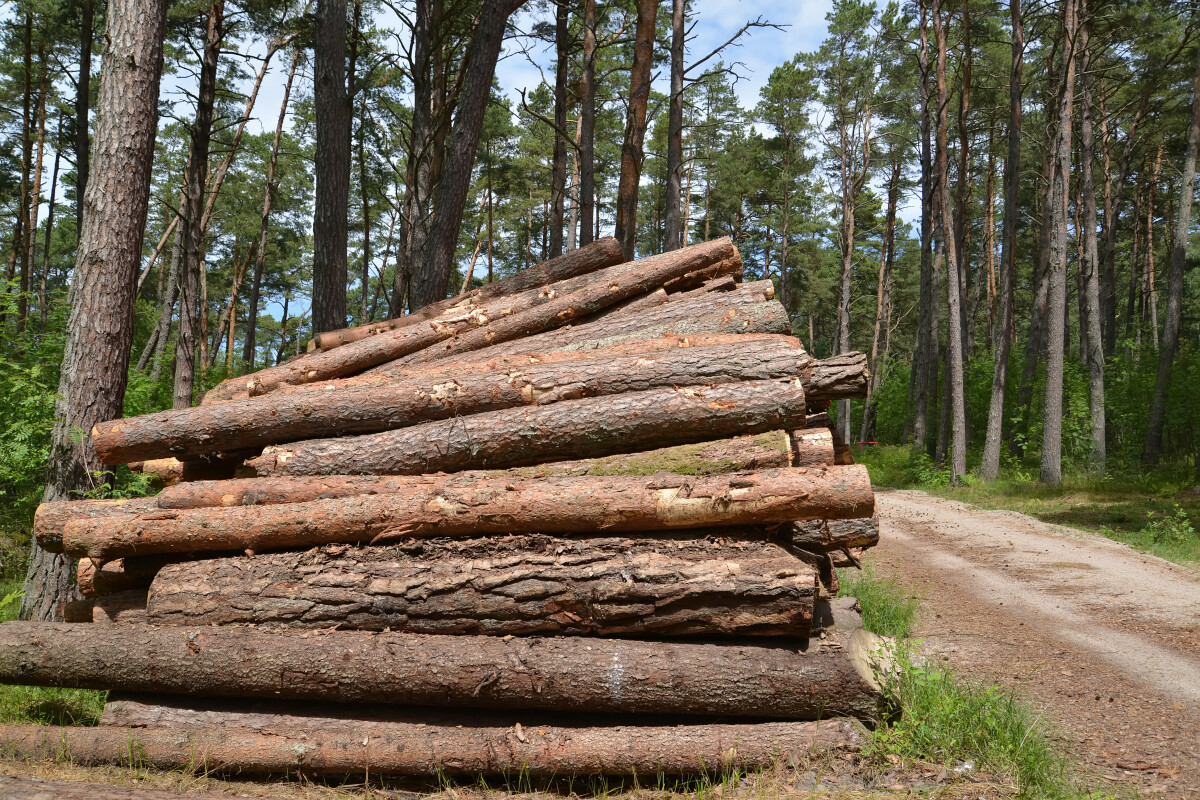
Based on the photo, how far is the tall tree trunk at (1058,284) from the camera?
53.0 ft

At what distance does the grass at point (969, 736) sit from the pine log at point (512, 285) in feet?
15.0

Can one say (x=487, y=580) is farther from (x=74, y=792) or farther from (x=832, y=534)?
(x=832, y=534)

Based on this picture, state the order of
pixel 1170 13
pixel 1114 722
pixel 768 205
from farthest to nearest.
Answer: pixel 768 205 < pixel 1170 13 < pixel 1114 722

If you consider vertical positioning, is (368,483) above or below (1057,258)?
below

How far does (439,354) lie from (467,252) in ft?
125

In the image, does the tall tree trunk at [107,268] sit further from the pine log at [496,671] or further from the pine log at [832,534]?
the pine log at [832,534]

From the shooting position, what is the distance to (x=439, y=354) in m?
6.45

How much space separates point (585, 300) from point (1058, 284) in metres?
15.0

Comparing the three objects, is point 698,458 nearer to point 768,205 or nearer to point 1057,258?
point 1057,258

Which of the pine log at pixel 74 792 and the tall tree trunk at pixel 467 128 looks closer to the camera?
the pine log at pixel 74 792

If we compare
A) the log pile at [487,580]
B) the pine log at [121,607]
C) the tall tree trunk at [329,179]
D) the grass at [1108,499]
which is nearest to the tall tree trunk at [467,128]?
the tall tree trunk at [329,179]

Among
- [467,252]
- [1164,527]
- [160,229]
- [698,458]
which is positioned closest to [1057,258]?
[1164,527]

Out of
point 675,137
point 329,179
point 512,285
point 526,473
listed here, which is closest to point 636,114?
point 675,137

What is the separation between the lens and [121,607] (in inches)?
185
